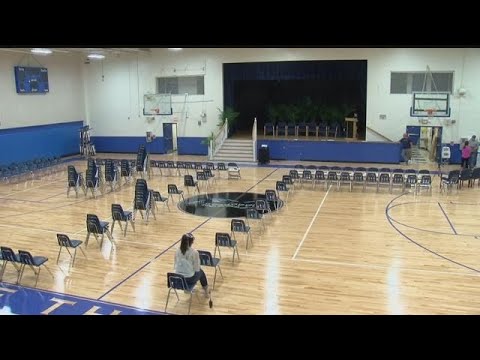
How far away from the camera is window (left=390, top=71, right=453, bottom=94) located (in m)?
22.9

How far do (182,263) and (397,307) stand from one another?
3736mm

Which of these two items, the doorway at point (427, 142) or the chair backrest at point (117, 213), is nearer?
the chair backrest at point (117, 213)

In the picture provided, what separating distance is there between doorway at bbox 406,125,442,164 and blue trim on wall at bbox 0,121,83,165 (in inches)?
735

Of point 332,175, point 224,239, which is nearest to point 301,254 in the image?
point 224,239

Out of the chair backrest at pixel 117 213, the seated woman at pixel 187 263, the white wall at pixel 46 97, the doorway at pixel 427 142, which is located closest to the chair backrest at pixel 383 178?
the doorway at pixel 427 142

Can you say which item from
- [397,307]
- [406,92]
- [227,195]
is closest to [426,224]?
[397,307]

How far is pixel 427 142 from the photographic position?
25.4 metres

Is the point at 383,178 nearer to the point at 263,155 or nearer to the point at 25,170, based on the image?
the point at 263,155

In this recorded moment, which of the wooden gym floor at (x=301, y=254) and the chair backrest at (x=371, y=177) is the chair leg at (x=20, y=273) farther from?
the chair backrest at (x=371, y=177)

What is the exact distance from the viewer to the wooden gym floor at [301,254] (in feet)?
27.0

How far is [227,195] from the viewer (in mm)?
16484

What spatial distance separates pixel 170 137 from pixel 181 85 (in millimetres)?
3328

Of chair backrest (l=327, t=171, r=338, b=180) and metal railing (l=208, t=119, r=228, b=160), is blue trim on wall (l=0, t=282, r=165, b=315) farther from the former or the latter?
metal railing (l=208, t=119, r=228, b=160)

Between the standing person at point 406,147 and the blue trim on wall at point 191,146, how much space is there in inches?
418
